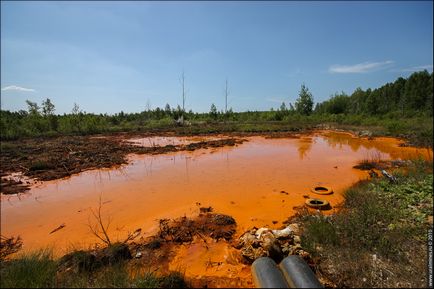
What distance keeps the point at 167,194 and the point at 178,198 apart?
57 cm

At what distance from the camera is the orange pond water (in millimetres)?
5508

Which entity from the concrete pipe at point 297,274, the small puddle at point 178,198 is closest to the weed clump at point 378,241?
the concrete pipe at point 297,274

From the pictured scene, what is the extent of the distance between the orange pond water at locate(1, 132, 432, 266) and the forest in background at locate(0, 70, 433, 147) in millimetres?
3939

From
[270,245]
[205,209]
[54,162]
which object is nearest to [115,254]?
[270,245]

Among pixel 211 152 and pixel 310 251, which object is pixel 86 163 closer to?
pixel 211 152

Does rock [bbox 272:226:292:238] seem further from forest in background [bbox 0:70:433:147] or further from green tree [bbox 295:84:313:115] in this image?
green tree [bbox 295:84:313:115]

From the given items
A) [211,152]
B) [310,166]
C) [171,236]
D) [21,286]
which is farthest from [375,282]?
[211,152]

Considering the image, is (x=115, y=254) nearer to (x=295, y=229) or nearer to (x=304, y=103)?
(x=295, y=229)

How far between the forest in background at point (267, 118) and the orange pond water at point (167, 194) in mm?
3939

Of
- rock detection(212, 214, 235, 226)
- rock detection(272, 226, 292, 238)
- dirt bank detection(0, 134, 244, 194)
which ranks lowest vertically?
rock detection(212, 214, 235, 226)

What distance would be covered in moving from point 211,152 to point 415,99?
3607cm

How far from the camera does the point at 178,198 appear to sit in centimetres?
730

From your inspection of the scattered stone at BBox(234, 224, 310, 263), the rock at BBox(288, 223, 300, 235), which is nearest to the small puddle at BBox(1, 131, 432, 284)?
the scattered stone at BBox(234, 224, 310, 263)

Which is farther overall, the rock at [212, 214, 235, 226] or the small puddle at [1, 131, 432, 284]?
the rock at [212, 214, 235, 226]
